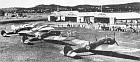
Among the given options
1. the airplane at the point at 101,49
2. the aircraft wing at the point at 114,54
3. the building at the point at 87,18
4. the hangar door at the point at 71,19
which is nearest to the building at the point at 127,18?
the building at the point at 87,18

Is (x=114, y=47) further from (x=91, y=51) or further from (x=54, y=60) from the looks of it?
(x=54, y=60)

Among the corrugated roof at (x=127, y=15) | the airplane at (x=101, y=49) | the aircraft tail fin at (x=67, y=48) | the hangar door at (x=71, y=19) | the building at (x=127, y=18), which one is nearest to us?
the aircraft tail fin at (x=67, y=48)

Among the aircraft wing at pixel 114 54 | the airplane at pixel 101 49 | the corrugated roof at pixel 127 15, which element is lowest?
the aircraft wing at pixel 114 54

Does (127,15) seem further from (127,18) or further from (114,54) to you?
(114,54)

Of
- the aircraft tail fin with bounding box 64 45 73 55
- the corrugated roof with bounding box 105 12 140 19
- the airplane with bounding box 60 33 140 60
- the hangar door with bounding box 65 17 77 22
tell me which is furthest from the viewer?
the corrugated roof with bounding box 105 12 140 19

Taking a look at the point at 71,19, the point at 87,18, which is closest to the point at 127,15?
the point at 87,18

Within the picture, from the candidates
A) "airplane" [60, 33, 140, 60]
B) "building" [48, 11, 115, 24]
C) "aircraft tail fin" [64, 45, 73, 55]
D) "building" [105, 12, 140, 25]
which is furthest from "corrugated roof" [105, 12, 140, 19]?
"aircraft tail fin" [64, 45, 73, 55]

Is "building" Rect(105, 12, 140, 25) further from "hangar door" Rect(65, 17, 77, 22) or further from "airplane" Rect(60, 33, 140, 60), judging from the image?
"airplane" Rect(60, 33, 140, 60)

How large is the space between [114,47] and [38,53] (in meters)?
6.02

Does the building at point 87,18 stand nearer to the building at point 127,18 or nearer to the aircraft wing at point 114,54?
the building at point 127,18

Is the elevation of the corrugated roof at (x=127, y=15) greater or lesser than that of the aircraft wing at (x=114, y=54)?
greater

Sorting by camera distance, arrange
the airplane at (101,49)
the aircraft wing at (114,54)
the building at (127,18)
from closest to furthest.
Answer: the aircraft wing at (114,54) → the airplane at (101,49) → the building at (127,18)

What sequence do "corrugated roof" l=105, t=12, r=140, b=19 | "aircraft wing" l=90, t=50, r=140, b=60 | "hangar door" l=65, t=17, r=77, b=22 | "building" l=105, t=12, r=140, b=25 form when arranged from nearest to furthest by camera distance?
"aircraft wing" l=90, t=50, r=140, b=60 < "hangar door" l=65, t=17, r=77, b=22 < "building" l=105, t=12, r=140, b=25 < "corrugated roof" l=105, t=12, r=140, b=19

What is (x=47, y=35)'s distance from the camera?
1905 centimetres
